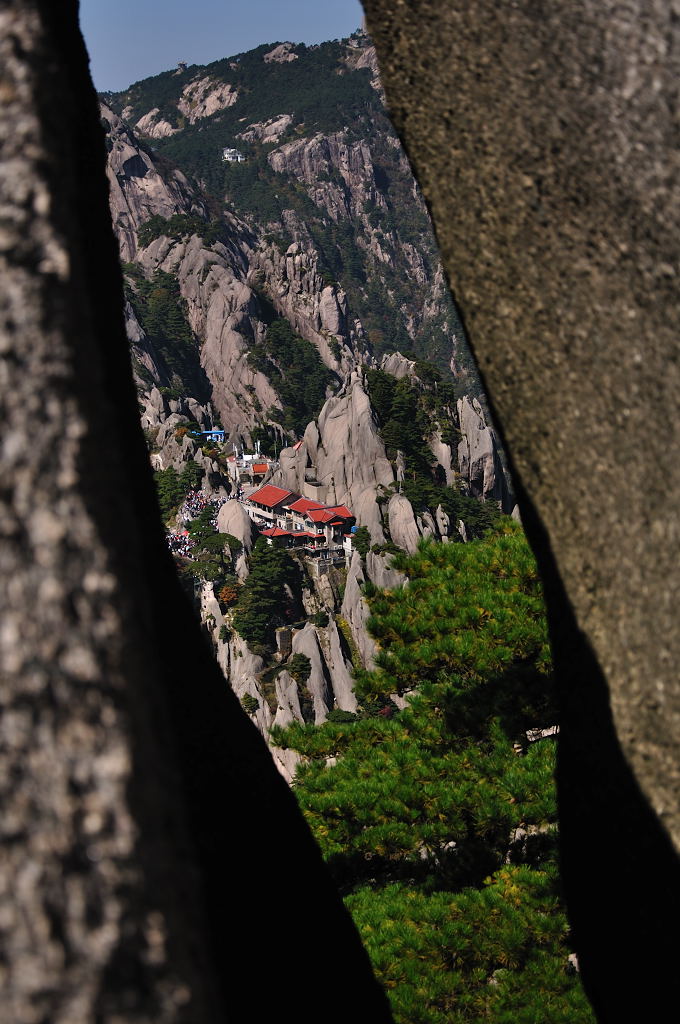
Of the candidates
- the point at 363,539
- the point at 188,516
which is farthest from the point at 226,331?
the point at 363,539

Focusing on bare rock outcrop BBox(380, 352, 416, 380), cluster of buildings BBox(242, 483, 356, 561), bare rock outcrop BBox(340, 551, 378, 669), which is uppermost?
bare rock outcrop BBox(380, 352, 416, 380)

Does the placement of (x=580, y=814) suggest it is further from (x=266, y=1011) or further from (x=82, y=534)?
(x=82, y=534)

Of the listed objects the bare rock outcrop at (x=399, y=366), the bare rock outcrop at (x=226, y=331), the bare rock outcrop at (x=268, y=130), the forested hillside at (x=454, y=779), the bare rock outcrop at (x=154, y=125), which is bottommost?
the forested hillside at (x=454, y=779)

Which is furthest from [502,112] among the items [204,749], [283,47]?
[283,47]

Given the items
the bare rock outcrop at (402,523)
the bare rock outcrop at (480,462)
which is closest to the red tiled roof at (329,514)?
the bare rock outcrop at (402,523)

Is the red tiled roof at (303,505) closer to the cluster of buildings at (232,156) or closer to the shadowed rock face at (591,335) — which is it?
the shadowed rock face at (591,335)

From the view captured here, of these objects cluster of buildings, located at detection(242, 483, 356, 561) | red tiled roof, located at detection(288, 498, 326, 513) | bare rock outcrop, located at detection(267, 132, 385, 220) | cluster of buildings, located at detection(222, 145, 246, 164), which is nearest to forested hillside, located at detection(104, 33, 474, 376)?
bare rock outcrop, located at detection(267, 132, 385, 220)

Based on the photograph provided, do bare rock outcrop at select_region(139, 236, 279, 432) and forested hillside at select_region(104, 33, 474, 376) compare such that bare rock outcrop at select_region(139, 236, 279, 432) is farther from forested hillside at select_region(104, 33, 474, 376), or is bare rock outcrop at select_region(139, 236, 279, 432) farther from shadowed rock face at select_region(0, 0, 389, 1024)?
shadowed rock face at select_region(0, 0, 389, 1024)

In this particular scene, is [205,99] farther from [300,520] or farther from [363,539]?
Answer: [363,539]
